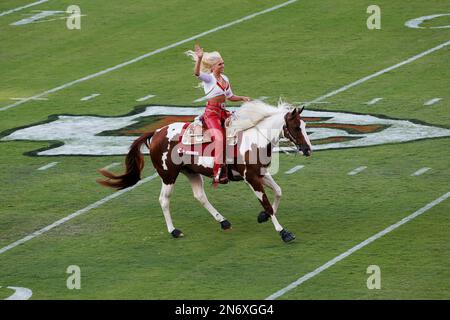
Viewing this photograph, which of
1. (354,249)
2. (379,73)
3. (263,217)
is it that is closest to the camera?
(354,249)

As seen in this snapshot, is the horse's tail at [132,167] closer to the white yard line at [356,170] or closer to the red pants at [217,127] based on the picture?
the red pants at [217,127]

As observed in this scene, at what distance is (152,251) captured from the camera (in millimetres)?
20297

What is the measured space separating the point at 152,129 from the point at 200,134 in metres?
7.14

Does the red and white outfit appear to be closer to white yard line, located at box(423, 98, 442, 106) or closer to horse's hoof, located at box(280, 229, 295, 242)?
horse's hoof, located at box(280, 229, 295, 242)

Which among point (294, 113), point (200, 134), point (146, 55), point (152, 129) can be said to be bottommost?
point (146, 55)

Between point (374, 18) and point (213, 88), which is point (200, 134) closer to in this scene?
point (213, 88)

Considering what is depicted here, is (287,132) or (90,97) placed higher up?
(287,132)

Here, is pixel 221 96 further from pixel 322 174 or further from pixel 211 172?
pixel 322 174

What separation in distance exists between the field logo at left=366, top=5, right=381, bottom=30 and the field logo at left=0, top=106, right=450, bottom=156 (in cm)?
703

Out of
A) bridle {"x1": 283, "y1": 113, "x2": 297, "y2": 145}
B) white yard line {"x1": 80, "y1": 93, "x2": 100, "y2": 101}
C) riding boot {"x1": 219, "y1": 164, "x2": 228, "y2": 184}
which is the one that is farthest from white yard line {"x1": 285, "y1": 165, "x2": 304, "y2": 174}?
white yard line {"x1": 80, "y1": 93, "x2": 100, "y2": 101}

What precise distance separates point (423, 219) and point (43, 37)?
1816 cm

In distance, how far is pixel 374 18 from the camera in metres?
35.7

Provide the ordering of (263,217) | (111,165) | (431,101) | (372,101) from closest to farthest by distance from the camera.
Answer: (263,217) < (111,165) < (431,101) < (372,101)

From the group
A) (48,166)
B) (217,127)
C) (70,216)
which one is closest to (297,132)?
(217,127)
